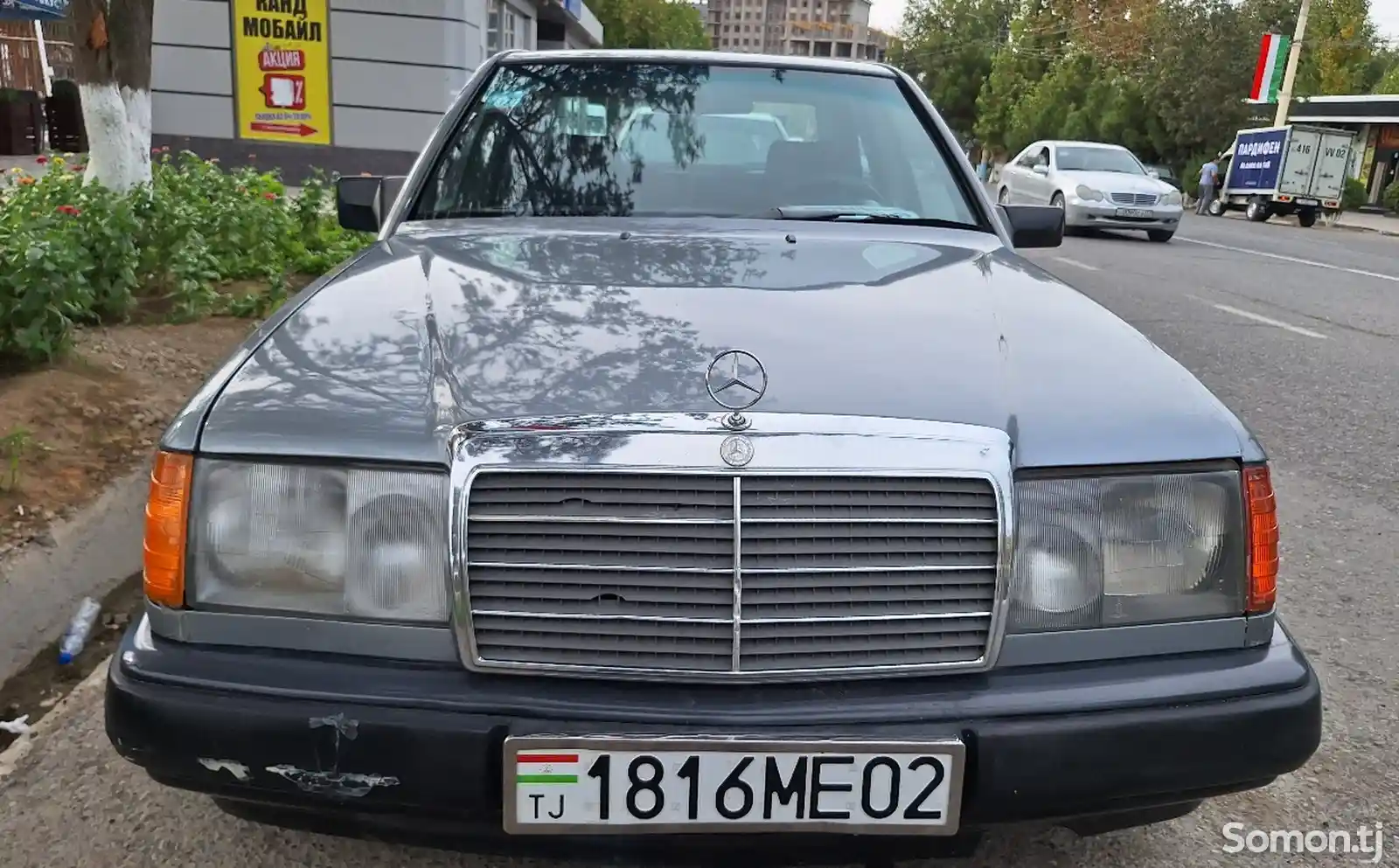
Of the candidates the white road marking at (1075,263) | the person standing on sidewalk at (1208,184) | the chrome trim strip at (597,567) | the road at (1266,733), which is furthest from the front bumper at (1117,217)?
the person standing on sidewalk at (1208,184)

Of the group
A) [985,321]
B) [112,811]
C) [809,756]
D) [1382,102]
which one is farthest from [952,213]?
[1382,102]

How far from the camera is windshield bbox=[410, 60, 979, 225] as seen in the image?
2.82 metres

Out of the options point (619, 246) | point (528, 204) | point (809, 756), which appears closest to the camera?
point (809, 756)

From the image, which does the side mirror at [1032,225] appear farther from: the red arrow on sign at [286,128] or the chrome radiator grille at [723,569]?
the red arrow on sign at [286,128]

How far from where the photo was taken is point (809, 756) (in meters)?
1.53

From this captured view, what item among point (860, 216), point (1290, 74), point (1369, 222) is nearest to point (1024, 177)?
point (1369, 222)

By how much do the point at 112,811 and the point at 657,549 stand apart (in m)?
1.35

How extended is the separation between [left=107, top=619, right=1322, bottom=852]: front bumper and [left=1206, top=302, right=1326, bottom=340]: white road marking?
7239 millimetres

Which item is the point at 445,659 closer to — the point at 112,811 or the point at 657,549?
the point at 657,549

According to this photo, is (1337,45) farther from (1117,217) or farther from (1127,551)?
(1127,551)

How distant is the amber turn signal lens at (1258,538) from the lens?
1.75m

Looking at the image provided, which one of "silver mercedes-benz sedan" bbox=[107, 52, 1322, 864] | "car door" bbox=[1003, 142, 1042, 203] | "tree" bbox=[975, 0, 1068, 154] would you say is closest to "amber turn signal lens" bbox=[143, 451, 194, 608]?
"silver mercedes-benz sedan" bbox=[107, 52, 1322, 864]

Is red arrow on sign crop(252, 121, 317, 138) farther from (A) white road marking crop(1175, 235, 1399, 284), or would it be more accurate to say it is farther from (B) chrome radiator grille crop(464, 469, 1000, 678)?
(B) chrome radiator grille crop(464, 469, 1000, 678)

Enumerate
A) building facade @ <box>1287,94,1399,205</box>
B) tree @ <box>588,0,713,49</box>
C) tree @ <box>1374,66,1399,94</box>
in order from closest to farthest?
building facade @ <box>1287,94,1399,205</box> < tree @ <box>588,0,713,49</box> < tree @ <box>1374,66,1399,94</box>
